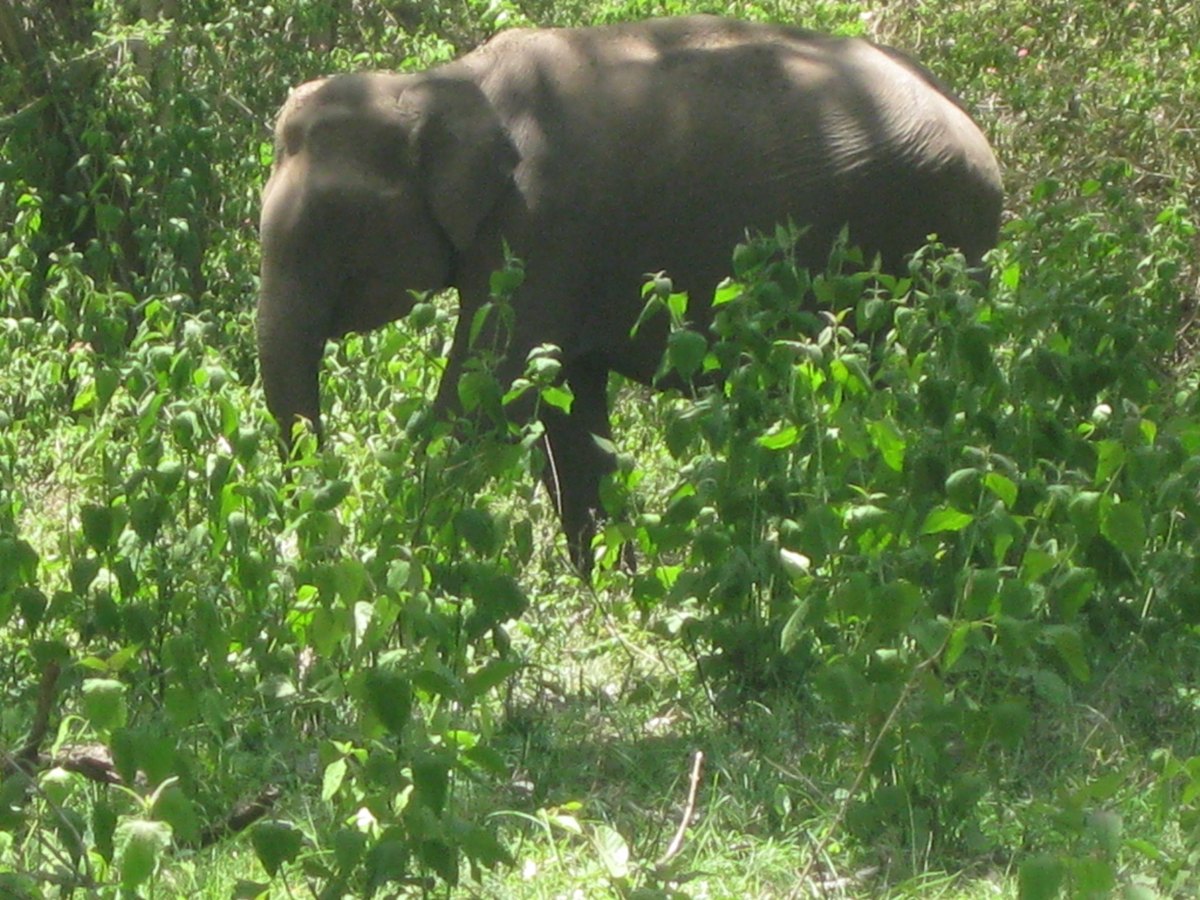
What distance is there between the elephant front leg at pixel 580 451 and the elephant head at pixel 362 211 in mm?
640

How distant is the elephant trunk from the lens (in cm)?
522

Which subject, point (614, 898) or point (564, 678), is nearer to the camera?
point (614, 898)

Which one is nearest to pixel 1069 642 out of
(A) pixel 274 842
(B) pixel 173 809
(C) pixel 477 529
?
(C) pixel 477 529

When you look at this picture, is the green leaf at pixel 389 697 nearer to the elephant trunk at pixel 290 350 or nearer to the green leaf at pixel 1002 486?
the green leaf at pixel 1002 486

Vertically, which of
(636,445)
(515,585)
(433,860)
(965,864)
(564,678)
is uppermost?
(433,860)

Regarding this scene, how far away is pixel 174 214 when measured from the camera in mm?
7598

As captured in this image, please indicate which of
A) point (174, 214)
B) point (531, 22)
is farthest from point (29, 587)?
point (531, 22)

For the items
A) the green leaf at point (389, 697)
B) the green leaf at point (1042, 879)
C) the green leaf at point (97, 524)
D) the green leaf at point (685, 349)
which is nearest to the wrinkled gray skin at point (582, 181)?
the green leaf at point (685, 349)

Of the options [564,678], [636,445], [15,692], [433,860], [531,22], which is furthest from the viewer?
[531,22]

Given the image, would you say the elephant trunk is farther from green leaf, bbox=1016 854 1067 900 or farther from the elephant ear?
green leaf, bbox=1016 854 1067 900

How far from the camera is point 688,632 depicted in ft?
12.8

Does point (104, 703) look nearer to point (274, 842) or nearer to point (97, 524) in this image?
point (274, 842)

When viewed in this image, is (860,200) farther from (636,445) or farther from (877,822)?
(877,822)

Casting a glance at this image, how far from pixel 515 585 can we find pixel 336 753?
1.05m
